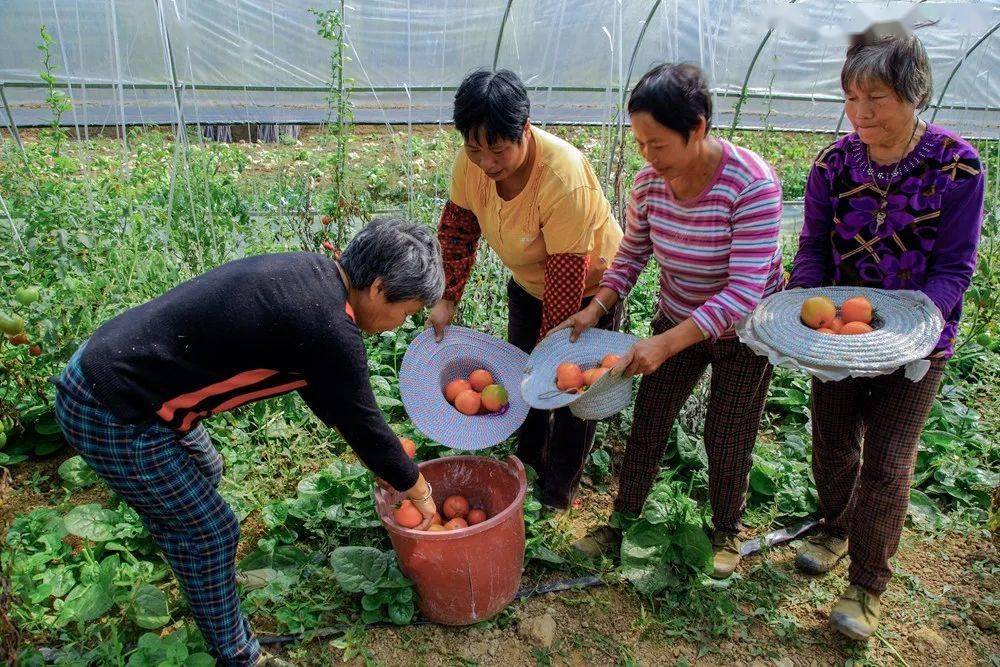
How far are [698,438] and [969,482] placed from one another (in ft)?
3.39

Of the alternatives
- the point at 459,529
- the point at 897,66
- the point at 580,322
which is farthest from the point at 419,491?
the point at 897,66

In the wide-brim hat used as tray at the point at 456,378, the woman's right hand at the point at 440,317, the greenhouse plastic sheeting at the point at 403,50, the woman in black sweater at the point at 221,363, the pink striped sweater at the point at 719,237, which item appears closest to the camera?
the woman in black sweater at the point at 221,363

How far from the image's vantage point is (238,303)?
1.50 metres

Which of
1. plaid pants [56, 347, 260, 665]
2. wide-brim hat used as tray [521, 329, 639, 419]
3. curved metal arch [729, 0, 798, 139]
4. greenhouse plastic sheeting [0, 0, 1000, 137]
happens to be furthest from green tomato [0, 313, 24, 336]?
greenhouse plastic sheeting [0, 0, 1000, 137]

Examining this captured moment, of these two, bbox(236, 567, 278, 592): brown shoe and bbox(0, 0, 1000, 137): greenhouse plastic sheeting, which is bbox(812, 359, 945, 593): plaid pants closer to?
bbox(236, 567, 278, 592): brown shoe

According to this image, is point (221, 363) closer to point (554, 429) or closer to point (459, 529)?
point (459, 529)

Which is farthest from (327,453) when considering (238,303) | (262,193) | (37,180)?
(262,193)

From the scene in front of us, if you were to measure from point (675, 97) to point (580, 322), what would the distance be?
694 mm

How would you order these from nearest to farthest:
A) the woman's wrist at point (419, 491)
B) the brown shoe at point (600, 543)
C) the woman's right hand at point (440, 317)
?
the woman's wrist at point (419, 491) → the woman's right hand at point (440, 317) → the brown shoe at point (600, 543)

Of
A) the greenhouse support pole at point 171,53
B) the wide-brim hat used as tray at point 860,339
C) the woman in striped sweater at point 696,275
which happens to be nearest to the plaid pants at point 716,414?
the woman in striped sweater at point 696,275

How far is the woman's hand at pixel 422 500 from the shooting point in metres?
1.87

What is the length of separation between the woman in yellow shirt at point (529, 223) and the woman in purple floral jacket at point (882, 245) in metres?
0.62

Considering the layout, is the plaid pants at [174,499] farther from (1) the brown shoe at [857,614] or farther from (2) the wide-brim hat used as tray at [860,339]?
(1) the brown shoe at [857,614]

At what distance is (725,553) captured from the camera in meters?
2.29
